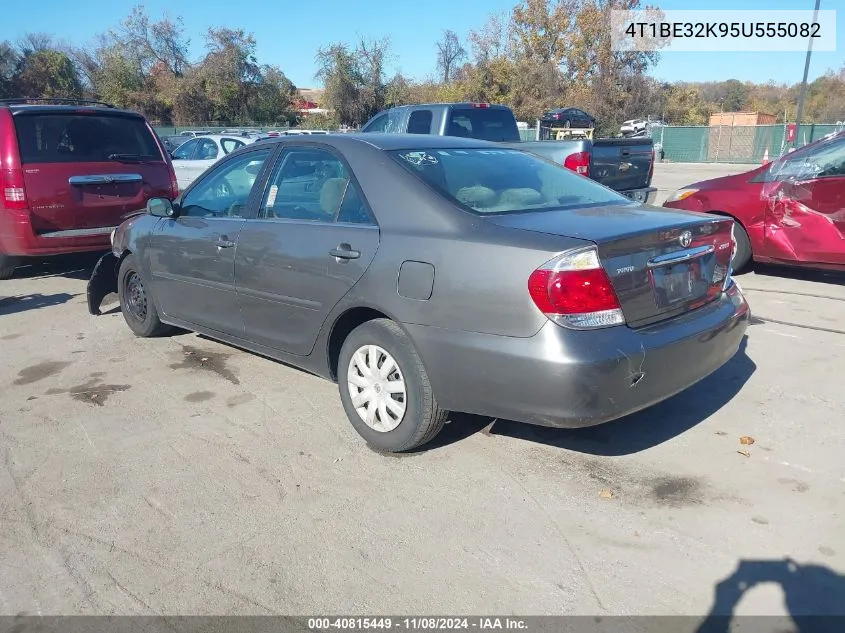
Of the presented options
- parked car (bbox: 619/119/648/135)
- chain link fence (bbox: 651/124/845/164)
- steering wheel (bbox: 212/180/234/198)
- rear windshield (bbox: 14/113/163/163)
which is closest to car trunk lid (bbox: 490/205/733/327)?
steering wheel (bbox: 212/180/234/198)

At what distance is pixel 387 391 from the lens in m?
3.74

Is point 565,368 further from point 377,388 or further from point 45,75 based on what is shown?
point 45,75

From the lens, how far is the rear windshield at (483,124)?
1039 cm

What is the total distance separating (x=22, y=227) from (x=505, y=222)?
5.93 m

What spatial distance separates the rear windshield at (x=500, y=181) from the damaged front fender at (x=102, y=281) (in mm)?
3685

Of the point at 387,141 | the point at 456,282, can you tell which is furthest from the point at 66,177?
the point at 456,282

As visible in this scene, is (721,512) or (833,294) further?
(833,294)

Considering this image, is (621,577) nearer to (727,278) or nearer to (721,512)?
(721,512)

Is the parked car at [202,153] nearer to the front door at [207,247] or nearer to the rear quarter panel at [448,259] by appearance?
the front door at [207,247]

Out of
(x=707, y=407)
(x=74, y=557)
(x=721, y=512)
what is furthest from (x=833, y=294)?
(x=74, y=557)

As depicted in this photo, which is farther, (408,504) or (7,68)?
(7,68)

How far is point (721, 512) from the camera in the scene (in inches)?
126

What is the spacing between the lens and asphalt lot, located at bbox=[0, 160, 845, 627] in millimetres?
2727

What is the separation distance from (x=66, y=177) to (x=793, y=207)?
7.43 meters
